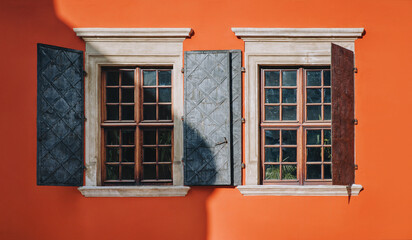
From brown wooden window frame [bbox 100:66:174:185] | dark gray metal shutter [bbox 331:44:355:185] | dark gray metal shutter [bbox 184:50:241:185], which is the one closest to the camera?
dark gray metal shutter [bbox 331:44:355:185]

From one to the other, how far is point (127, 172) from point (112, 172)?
0.69 ft

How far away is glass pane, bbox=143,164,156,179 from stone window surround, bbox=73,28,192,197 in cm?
22

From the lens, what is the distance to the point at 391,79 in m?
4.18

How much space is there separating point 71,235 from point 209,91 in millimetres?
2679

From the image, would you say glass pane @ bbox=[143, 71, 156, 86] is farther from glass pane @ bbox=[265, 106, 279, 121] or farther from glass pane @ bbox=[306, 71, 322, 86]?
glass pane @ bbox=[306, 71, 322, 86]

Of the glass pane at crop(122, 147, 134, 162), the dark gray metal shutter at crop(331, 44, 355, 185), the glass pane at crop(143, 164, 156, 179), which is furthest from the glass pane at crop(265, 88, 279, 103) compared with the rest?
the glass pane at crop(122, 147, 134, 162)

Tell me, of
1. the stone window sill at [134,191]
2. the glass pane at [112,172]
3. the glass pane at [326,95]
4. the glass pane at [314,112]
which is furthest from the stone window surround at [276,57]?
the glass pane at [112,172]

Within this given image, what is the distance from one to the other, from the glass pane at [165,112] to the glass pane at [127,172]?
0.81 meters

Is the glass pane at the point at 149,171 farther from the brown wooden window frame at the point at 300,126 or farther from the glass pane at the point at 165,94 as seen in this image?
the brown wooden window frame at the point at 300,126

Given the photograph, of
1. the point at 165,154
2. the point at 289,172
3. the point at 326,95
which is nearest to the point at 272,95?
the point at 326,95

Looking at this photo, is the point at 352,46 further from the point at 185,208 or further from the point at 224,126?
the point at 185,208

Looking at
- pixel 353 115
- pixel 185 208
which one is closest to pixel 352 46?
pixel 353 115

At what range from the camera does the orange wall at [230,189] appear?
13.6 ft

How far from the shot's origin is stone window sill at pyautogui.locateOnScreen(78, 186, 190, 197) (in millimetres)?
4109
